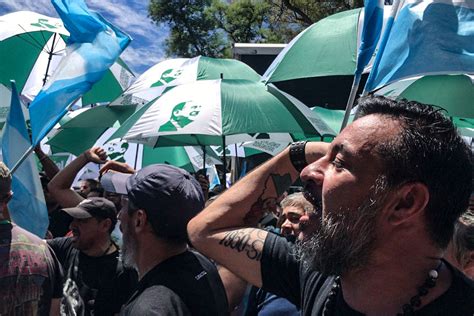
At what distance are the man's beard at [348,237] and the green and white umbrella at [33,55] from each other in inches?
259

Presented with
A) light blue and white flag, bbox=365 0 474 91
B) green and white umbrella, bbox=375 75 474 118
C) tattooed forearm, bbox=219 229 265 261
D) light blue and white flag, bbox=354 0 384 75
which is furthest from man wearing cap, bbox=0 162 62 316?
green and white umbrella, bbox=375 75 474 118

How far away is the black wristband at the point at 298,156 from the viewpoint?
6.97ft

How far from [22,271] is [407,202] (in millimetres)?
2180

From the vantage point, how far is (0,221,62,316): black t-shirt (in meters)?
3.01

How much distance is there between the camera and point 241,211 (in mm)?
2158

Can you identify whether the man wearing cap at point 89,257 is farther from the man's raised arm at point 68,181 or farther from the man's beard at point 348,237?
the man's beard at point 348,237

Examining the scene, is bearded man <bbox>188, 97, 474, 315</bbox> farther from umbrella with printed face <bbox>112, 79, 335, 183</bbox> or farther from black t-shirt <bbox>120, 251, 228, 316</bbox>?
umbrella with printed face <bbox>112, 79, 335, 183</bbox>

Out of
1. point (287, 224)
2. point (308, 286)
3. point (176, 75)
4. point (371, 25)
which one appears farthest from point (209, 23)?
point (308, 286)

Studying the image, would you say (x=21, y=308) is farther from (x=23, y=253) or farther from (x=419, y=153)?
(x=419, y=153)

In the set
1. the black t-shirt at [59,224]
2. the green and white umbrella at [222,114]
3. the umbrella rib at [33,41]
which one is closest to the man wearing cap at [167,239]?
the green and white umbrella at [222,114]

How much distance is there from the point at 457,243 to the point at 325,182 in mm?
1376

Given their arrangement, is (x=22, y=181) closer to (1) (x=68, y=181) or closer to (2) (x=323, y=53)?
(1) (x=68, y=181)

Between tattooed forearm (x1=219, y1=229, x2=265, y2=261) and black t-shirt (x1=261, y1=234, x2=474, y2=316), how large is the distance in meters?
0.02

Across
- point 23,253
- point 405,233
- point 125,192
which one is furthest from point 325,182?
point 23,253
